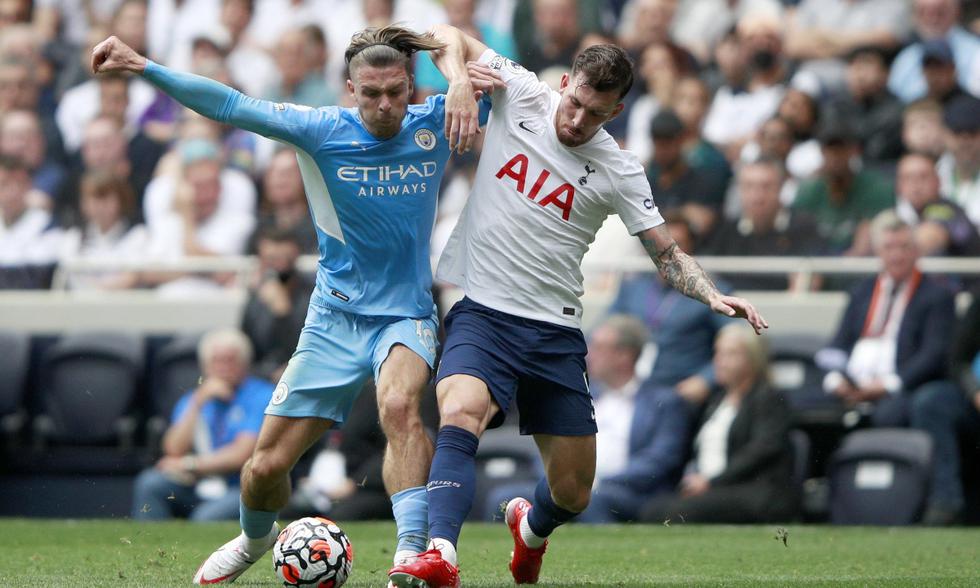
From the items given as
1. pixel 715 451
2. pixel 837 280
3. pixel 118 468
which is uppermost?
pixel 837 280

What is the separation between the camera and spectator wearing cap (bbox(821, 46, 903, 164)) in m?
15.0

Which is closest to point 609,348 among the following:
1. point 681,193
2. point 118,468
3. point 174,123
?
point 681,193

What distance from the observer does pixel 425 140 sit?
7.84 meters

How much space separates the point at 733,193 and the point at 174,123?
6305 mm

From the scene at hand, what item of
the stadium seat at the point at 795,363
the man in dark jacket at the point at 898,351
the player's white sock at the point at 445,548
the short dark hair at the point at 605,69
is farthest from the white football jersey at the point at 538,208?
the stadium seat at the point at 795,363

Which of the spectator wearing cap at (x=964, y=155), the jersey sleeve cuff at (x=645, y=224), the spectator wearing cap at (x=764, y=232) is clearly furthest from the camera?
the spectator wearing cap at (x=764, y=232)

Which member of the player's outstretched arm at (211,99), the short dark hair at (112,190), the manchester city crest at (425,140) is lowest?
the short dark hair at (112,190)

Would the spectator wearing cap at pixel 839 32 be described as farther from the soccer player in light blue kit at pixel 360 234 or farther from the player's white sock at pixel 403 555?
the player's white sock at pixel 403 555

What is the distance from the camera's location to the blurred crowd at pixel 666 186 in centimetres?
1261

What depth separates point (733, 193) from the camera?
14852mm

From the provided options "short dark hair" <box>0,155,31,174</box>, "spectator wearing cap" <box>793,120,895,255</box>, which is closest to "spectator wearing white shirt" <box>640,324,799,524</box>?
"spectator wearing cap" <box>793,120,895,255</box>

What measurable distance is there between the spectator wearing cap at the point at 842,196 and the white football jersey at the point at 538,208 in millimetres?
6589

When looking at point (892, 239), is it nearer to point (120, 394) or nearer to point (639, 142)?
point (639, 142)

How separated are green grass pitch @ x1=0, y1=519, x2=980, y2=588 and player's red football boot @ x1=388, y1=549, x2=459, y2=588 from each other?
1121 mm
